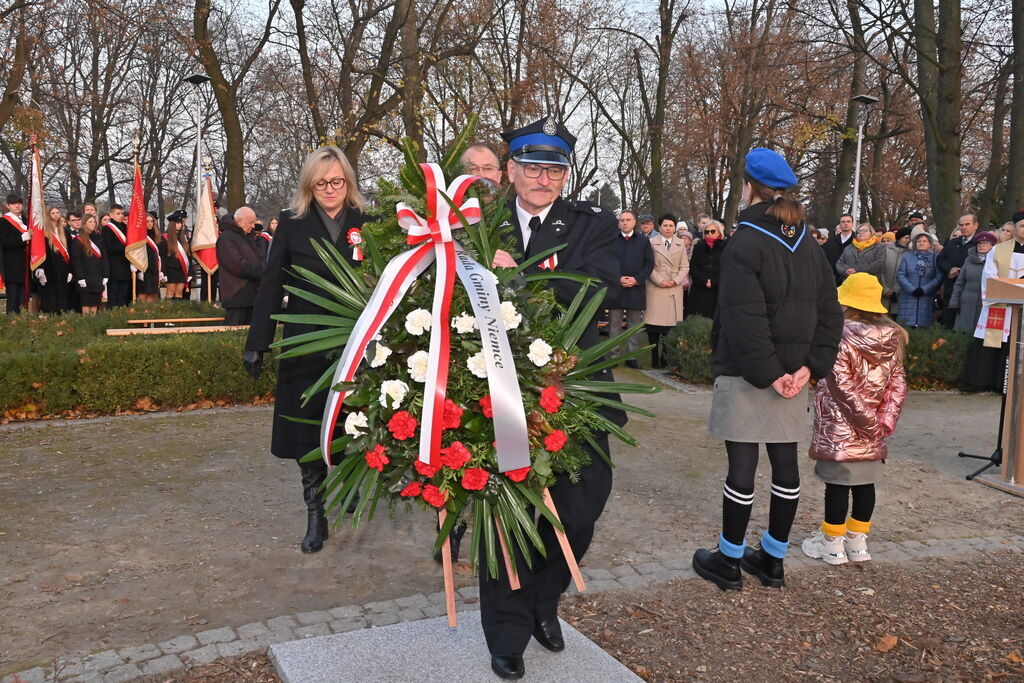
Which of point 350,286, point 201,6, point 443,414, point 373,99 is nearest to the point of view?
point 443,414

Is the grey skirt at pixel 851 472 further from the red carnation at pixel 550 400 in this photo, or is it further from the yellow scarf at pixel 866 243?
the yellow scarf at pixel 866 243

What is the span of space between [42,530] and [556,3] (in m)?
22.3

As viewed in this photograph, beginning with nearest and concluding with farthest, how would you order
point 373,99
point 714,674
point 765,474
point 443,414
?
1. point 443,414
2. point 714,674
3. point 765,474
4. point 373,99

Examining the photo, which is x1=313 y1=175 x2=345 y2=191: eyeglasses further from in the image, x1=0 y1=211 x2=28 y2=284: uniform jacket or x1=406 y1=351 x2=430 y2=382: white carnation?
x1=0 y1=211 x2=28 y2=284: uniform jacket

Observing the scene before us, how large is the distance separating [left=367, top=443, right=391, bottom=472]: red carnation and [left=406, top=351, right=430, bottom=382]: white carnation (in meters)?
0.26

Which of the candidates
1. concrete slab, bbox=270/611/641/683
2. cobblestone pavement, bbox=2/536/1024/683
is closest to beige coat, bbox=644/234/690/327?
cobblestone pavement, bbox=2/536/1024/683

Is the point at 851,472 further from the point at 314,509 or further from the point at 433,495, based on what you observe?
the point at 314,509

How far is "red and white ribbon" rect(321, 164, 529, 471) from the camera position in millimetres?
2912

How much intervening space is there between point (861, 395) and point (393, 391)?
2.87 m

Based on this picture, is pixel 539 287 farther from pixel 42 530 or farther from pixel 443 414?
pixel 42 530

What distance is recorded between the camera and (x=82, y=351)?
8.40 metres

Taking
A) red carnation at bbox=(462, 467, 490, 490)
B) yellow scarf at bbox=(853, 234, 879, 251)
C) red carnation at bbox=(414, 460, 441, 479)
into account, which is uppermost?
yellow scarf at bbox=(853, 234, 879, 251)

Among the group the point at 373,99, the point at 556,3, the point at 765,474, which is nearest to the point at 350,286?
the point at 765,474

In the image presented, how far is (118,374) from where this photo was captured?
8.57m
